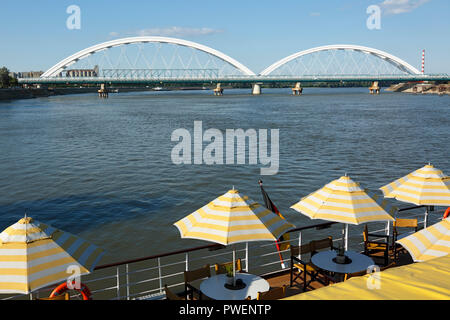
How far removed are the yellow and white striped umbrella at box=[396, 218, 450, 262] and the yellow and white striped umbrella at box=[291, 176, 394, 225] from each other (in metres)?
1.21

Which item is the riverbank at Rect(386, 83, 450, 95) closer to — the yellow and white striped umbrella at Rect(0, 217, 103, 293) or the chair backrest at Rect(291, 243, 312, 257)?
the chair backrest at Rect(291, 243, 312, 257)

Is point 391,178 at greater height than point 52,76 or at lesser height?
lesser

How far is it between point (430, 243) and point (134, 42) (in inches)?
5286

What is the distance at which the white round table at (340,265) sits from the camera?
724cm

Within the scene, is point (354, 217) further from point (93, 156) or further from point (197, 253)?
point (93, 156)

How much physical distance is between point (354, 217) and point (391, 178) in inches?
654

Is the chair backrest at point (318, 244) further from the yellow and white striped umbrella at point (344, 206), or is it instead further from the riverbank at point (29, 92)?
the riverbank at point (29, 92)

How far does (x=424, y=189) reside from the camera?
29.7ft

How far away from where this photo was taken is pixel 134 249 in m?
13.2

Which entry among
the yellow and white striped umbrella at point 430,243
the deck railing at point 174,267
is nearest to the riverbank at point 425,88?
the deck railing at point 174,267

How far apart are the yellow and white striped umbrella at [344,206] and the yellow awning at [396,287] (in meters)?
3.71

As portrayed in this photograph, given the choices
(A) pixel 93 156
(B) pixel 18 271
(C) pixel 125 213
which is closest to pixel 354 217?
(B) pixel 18 271
